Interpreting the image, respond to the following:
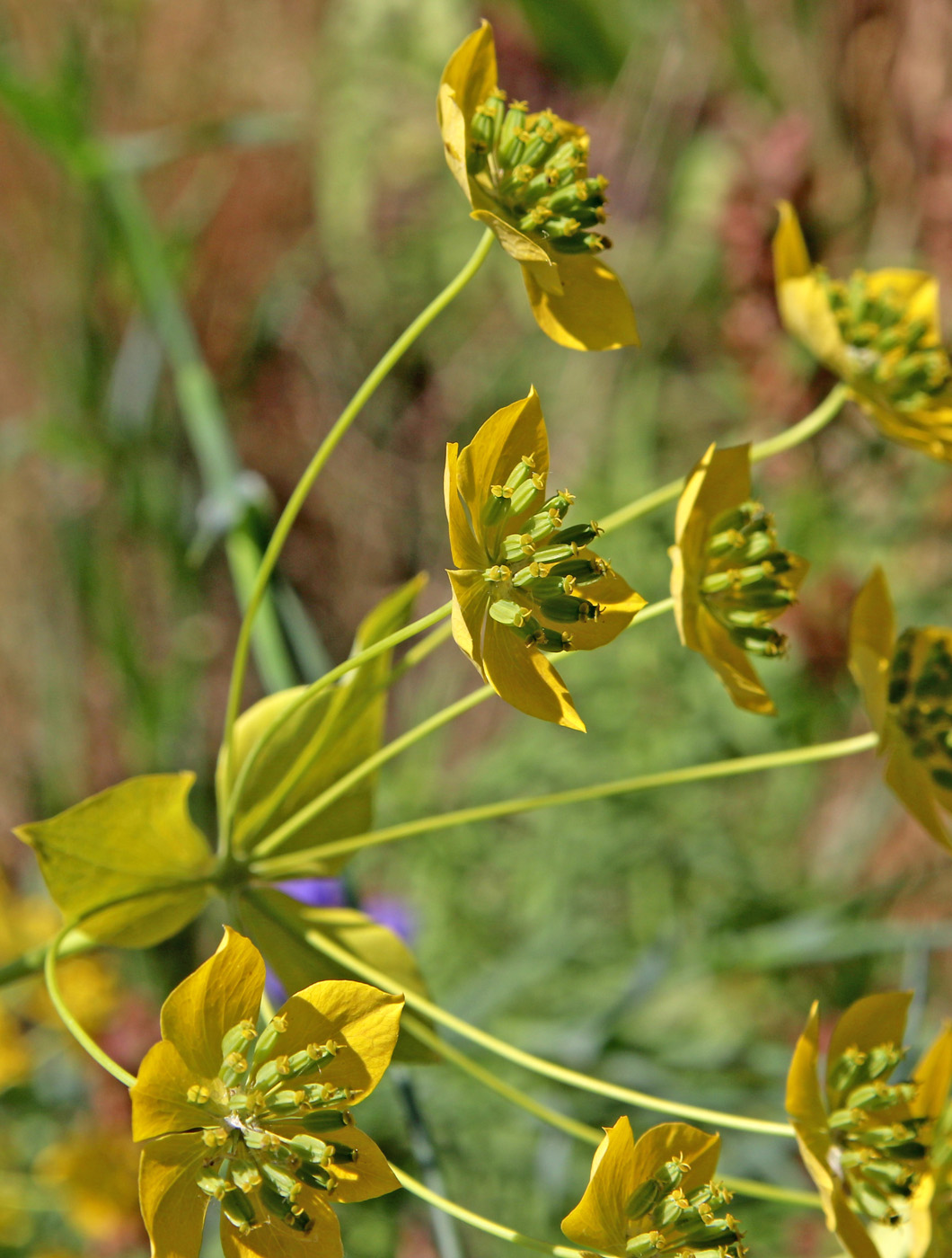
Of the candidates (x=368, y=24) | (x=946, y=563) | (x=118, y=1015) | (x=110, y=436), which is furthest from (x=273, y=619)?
(x=368, y=24)

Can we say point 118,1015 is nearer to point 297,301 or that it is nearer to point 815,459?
point 815,459

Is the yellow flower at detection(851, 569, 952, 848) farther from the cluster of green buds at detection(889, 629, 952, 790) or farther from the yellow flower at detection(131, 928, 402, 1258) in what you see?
the yellow flower at detection(131, 928, 402, 1258)

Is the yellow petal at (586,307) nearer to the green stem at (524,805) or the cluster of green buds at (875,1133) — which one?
the green stem at (524,805)

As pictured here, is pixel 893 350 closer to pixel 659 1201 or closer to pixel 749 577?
pixel 749 577

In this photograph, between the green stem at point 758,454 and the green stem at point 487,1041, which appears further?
the green stem at point 758,454

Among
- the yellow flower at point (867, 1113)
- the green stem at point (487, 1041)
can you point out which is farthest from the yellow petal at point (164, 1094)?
the yellow flower at point (867, 1113)

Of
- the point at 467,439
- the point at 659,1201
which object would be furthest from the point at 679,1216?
the point at 467,439
